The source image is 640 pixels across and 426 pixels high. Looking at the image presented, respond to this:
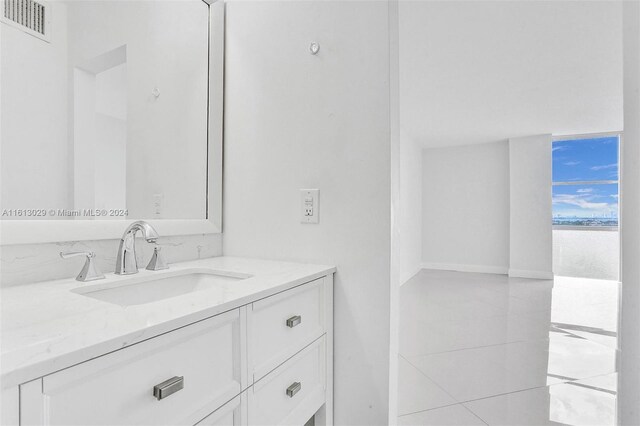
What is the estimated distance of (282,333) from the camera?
3.07 ft

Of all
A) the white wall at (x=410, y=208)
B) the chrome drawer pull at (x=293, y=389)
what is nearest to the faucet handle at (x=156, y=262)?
the chrome drawer pull at (x=293, y=389)

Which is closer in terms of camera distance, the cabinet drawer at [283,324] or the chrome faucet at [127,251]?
the cabinet drawer at [283,324]

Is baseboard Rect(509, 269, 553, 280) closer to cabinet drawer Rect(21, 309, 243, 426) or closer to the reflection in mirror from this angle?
the reflection in mirror

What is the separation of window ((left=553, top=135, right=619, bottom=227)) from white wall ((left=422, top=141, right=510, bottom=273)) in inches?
34.7

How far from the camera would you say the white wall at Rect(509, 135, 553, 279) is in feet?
17.4

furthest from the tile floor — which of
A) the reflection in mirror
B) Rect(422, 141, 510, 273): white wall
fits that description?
Rect(422, 141, 510, 273): white wall

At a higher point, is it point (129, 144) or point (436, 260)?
point (129, 144)

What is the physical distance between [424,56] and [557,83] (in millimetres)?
1558

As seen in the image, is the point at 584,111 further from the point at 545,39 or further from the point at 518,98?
the point at 545,39

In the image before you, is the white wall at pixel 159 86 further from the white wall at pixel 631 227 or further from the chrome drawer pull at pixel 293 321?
the white wall at pixel 631 227

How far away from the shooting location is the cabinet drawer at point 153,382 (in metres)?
0.47

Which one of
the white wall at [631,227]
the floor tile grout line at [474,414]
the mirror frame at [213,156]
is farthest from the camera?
the floor tile grout line at [474,414]

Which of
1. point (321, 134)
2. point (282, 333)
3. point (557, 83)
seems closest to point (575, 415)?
point (282, 333)

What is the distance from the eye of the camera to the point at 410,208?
5.54 meters
